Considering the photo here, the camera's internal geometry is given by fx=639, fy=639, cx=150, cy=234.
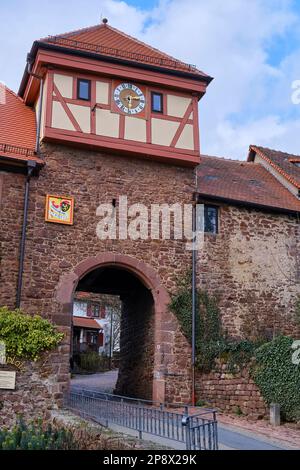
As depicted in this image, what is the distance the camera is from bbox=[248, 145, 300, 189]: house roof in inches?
910

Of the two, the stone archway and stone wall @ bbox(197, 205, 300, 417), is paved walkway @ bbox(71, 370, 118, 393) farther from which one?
Result: stone wall @ bbox(197, 205, 300, 417)

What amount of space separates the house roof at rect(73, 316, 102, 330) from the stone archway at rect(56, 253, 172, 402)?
2313 cm

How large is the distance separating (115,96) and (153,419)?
10.1 m

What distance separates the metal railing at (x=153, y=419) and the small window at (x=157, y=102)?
852 cm

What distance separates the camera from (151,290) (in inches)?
707

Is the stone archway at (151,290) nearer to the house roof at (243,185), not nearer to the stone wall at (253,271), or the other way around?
the stone wall at (253,271)

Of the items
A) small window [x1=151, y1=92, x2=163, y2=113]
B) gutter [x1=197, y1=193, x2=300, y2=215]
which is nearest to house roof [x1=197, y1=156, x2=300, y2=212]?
gutter [x1=197, y1=193, x2=300, y2=215]

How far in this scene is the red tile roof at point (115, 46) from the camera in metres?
18.4

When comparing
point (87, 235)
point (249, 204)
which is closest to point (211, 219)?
point (249, 204)

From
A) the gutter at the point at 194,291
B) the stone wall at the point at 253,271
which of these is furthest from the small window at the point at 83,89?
the stone wall at the point at 253,271

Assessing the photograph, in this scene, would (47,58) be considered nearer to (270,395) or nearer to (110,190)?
(110,190)

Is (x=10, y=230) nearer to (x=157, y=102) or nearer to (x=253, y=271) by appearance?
(x=157, y=102)

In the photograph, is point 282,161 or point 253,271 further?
point 282,161
